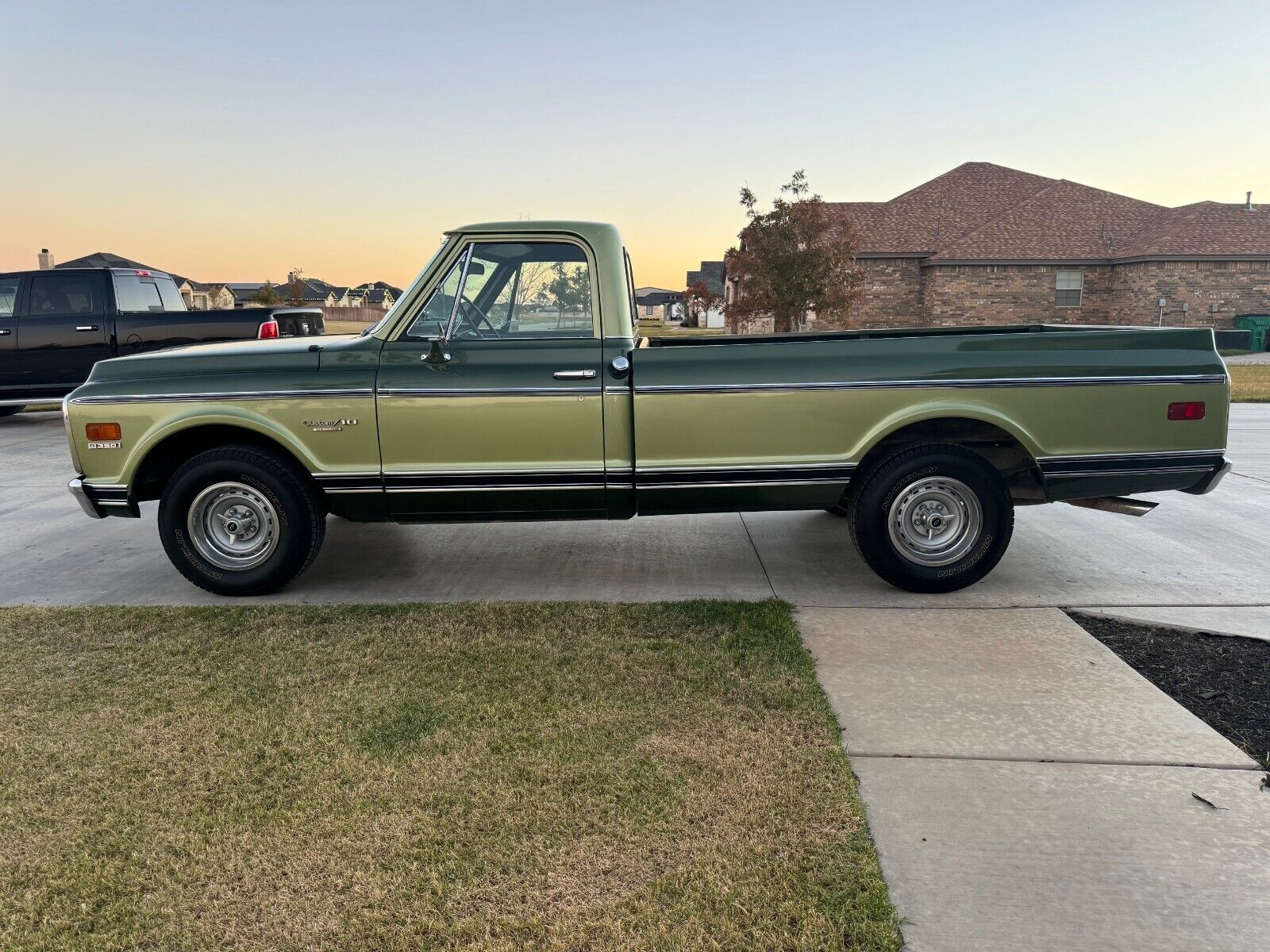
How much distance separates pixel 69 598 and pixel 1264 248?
42.7m

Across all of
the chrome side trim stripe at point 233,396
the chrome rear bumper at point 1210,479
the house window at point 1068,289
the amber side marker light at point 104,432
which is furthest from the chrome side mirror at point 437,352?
the house window at point 1068,289

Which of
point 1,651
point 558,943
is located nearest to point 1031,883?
point 558,943

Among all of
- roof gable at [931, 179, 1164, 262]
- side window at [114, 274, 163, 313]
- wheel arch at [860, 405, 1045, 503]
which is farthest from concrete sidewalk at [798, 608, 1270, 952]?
roof gable at [931, 179, 1164, 262]

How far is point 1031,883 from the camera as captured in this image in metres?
2.73

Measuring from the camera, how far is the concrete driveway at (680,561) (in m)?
5.38

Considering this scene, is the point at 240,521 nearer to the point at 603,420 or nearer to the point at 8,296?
the point at 603,420

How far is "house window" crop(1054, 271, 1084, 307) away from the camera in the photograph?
36.0 m

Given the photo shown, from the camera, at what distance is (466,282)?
5.13m

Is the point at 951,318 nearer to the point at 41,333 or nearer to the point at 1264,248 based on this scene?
the point at 1264,248

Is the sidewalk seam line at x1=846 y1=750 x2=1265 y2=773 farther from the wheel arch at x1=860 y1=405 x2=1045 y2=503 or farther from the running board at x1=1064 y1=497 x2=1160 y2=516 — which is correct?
the running board at x1=1064 y1=497 x2=1160 y2=516

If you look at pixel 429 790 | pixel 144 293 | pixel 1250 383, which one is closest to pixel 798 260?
pixel 1250 383

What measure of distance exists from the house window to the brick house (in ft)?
0.10

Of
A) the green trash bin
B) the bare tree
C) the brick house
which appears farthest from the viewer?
the brick house

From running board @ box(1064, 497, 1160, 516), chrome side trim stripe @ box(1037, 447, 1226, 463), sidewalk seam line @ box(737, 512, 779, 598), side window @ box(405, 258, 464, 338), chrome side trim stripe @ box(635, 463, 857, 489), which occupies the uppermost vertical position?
side window @ box(405, 258, 464, 338)
